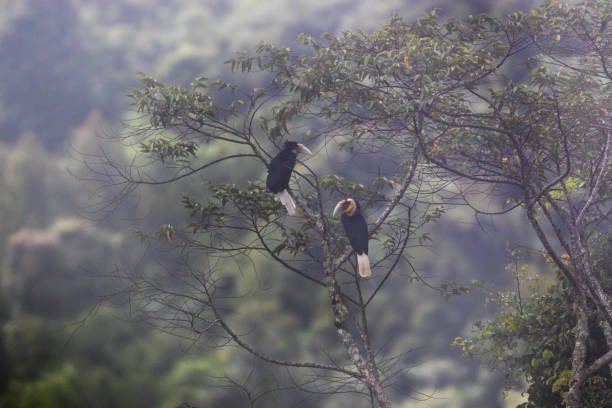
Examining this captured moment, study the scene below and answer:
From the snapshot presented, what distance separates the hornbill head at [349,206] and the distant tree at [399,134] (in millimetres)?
111

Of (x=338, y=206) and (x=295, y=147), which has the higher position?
(x=295, y=147)

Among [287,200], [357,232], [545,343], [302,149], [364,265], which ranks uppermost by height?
[302,149]

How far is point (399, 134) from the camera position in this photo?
3010 millimetres

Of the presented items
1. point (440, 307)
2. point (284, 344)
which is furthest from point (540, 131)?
point (284, 344)

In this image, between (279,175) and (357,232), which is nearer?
(357,232)

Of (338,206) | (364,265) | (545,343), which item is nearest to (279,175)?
(338,206)

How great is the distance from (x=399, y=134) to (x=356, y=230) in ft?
2.33

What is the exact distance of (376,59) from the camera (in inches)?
106

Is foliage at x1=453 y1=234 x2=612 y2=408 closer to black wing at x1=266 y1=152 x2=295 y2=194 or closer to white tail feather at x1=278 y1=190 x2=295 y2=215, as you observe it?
white tail feather at x1=278 y1=190 x2=295 y2=215

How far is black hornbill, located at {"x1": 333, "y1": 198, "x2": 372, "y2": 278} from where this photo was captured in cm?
268

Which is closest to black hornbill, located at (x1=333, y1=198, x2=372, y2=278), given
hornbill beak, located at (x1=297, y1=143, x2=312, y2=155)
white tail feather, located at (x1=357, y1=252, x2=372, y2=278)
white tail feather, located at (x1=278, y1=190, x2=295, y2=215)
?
white tail feather, located at (x1=357, y1=252, x2=372, y2=278)

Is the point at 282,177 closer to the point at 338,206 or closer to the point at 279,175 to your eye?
the point at 279,175

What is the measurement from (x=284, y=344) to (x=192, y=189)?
1623 millimetres

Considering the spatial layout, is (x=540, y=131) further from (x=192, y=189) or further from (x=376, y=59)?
(x=192, y=189)
